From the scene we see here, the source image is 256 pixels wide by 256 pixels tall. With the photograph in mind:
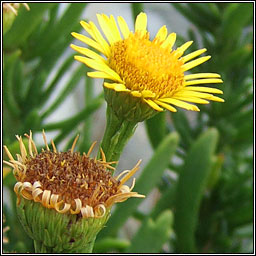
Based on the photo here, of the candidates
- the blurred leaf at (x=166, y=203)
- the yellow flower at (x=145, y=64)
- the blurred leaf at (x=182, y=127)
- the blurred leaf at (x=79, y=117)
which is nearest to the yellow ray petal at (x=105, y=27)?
the yellow flower at (x=145, y=64)

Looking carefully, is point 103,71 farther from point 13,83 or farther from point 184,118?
point 184,118

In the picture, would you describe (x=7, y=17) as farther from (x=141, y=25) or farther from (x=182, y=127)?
(x=182, y=127)

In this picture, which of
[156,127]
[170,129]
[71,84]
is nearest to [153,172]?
[156,127]

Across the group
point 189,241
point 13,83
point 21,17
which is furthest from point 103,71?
point 189,241

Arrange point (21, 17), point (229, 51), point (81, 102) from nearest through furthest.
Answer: point (21, 17)
point (229, 51)
point (81, 102)

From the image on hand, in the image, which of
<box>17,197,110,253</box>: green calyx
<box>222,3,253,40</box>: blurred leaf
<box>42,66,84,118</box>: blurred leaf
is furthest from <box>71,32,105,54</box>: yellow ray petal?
<box>222,3,253,40</box>: blurred leaf
